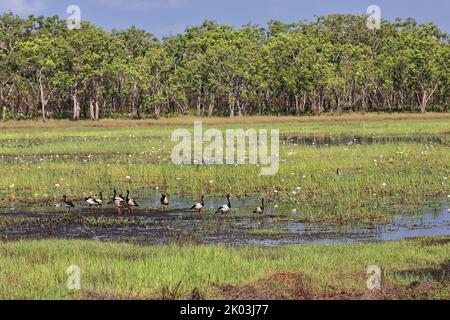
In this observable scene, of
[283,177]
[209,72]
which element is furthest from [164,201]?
[209,72]

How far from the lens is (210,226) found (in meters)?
21.4

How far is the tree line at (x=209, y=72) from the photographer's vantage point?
84.4 metres

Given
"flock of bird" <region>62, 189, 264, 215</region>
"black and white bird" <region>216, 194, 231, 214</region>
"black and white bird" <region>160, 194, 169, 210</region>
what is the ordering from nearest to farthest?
"black and white bird" <region>216, 194, 231, 214</region> → "flock of bird" <region>62, 189, 264, 215</region> → "black and white bird" <region>160, 194, 169, 210</region>

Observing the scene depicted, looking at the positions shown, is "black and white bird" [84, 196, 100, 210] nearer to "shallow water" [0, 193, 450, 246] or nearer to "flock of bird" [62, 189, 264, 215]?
"flock of bird" [62, 189, 264, 215]

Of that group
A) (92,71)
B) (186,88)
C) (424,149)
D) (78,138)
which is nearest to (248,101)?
(186,88)

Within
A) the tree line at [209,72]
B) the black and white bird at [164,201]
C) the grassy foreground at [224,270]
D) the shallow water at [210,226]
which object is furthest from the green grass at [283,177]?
the tree line at [209,72]

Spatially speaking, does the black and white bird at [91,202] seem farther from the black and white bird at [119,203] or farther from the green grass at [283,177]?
the green grass at [283,177]

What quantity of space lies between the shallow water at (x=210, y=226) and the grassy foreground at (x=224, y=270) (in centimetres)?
164

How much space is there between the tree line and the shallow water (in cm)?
5992

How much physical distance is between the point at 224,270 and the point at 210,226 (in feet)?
21.8

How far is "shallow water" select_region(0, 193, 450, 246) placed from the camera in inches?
768

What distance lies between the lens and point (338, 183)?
2756 centimetres

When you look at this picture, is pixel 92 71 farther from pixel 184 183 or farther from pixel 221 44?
pixel 184 183

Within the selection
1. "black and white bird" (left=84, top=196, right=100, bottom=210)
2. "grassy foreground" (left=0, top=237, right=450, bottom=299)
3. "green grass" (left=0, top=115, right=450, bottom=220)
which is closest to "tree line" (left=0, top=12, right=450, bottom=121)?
"green grass" (left=0, top=115, right=450, bottom=220)
